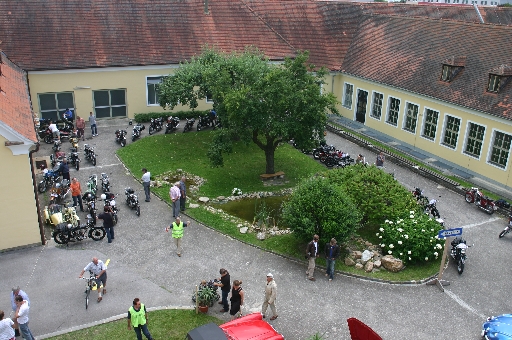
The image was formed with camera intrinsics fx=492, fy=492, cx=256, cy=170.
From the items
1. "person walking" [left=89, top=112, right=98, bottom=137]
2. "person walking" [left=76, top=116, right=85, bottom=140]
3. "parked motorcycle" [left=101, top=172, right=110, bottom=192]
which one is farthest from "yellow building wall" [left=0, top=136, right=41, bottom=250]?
"person walking" [left=89, top=112, right=98, bottom=137]

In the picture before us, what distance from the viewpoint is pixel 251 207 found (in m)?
22.6

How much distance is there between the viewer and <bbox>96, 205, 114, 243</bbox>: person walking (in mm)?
18375

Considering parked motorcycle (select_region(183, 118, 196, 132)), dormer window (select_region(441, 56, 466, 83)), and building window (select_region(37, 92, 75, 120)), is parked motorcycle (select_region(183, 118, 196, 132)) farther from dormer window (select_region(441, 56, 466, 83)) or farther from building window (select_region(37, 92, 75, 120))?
dormer window (select_region(441, 56, 466, 83))

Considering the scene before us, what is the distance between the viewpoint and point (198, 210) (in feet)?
70.9

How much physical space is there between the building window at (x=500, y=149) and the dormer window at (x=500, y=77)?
242 centimetres

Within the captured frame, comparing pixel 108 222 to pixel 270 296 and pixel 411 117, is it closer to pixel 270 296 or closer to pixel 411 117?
pixel 270 296

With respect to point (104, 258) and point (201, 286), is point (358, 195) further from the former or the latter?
point (104, 258)

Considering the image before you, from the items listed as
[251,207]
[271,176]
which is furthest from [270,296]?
[271,176]

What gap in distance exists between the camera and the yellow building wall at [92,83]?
101ft

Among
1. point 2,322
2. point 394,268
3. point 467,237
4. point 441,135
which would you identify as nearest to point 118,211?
point 2,322

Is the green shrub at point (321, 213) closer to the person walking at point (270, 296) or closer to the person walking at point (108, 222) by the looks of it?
the person walking at point (270, 296)

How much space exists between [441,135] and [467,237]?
9.45m

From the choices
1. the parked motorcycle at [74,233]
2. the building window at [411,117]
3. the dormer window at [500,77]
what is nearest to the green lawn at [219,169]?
the parked motorcycle at [74,233]

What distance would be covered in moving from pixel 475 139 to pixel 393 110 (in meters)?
6.46
